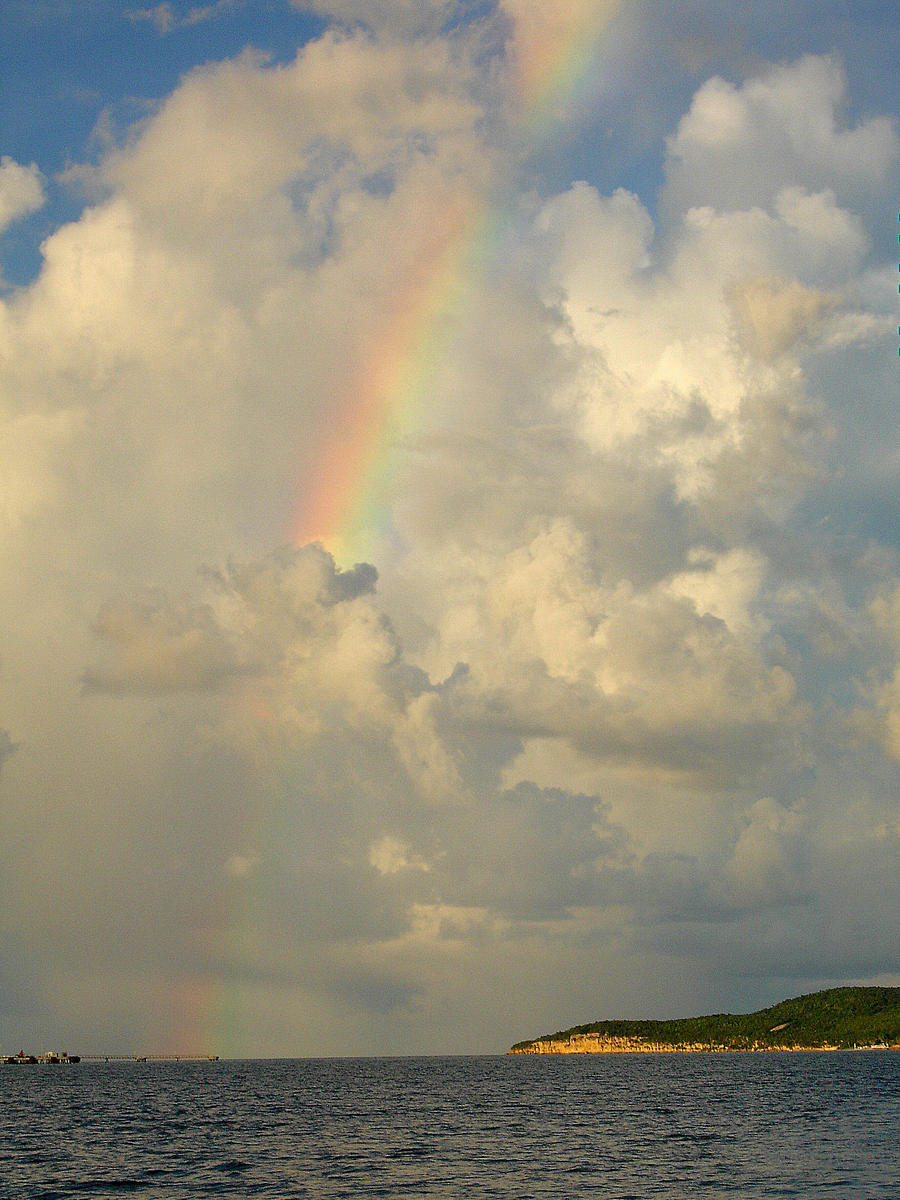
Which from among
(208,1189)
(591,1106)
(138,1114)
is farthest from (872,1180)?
(138,1114)

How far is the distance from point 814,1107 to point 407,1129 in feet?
194

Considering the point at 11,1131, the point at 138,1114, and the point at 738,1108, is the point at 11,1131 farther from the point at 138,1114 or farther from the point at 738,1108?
the point at 738,1108

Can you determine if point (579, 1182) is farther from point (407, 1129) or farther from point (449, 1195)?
point (407, 1129)

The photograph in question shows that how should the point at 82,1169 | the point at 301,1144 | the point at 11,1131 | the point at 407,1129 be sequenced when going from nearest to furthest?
1. the point at 82,1169
2. the point at 301,1144
3. the point at 407,1129
4. the point at 11,1131

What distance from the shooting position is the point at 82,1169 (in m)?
91.1

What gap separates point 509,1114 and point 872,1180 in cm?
8096

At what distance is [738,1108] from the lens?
150 m

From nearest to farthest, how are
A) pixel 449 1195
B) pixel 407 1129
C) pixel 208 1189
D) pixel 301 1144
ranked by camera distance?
pixel 449 1195
pixel 208 1189
pixel 301 1144
pixel 407 1129

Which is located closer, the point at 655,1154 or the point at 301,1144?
the point at 655,1154

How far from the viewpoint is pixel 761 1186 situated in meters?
74.4

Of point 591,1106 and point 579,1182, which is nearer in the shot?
point 579,1182

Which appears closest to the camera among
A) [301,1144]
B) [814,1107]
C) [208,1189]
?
[208,1189]

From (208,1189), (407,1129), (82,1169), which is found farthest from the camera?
(407,1129)

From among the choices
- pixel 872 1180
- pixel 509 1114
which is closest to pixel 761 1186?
pixel 872 1180
